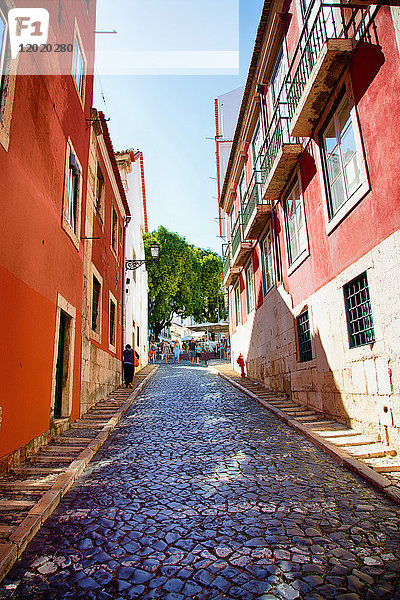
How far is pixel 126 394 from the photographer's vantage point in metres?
12.0

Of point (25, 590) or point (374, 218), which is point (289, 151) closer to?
point (374, 218)

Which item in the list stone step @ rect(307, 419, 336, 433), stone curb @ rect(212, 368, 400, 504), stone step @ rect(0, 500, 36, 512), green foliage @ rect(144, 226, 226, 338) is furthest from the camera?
green foliage @ rect(144, 226, 226, 338)

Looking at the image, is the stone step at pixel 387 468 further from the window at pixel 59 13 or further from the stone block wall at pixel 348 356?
the window at pixel 59 13

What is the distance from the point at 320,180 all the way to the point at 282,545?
6.66m

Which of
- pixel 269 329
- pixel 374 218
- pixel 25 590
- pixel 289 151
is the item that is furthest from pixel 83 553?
pixel 269 329

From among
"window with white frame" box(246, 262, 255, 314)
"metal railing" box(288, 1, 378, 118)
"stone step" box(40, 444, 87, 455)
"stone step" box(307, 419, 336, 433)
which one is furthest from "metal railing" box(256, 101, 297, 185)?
"stone step" box(40, 444, 87, 455)

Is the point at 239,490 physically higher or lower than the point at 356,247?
lower

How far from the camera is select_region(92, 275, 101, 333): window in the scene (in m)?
10.6

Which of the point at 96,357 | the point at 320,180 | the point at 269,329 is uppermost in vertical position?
the point at 320,180

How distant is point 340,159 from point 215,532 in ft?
20.6

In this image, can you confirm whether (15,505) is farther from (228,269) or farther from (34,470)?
(228,269)

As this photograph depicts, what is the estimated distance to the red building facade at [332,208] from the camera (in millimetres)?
5465

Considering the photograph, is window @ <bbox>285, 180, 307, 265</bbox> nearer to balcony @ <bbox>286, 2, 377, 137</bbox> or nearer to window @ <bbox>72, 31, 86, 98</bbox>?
balcony @ <bbox>286, 2, 377, 137</bbox>

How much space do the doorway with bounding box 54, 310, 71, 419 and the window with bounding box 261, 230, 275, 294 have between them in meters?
6.51
